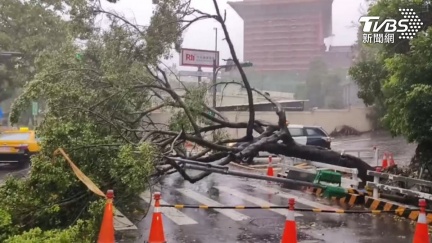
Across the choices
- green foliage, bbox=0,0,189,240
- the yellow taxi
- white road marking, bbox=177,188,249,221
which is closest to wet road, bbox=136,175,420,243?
white road marking, bbox=177,188,249,221

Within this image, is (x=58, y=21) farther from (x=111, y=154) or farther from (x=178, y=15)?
(x=111, y=154)

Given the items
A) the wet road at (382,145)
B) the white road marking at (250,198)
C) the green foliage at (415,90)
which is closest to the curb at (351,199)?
the white road marking at (250,198)

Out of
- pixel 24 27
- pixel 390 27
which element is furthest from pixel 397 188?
pixel 24 27

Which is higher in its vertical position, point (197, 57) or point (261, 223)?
point (197, 57)

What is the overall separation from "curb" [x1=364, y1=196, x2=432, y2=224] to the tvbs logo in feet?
12.1

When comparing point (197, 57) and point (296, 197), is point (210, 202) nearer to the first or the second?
point (296, 197)

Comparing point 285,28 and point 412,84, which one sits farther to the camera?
point 285,28

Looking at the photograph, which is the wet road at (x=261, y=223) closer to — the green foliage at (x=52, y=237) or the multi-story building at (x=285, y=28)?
the green foliage at (x=52, y=237)

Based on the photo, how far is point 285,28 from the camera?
51.7 meters

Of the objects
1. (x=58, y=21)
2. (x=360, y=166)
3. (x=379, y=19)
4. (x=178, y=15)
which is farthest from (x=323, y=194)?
(x=58, y=21)

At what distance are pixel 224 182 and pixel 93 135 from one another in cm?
664

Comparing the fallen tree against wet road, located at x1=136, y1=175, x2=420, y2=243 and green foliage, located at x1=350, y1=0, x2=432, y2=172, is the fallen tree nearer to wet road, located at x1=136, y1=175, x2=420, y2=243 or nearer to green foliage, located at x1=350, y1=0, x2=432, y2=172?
wet road, located at x1=136, y1=175, x2=420, y2=243

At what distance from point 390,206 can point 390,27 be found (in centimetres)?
409

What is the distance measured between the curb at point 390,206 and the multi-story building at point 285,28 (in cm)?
4206
